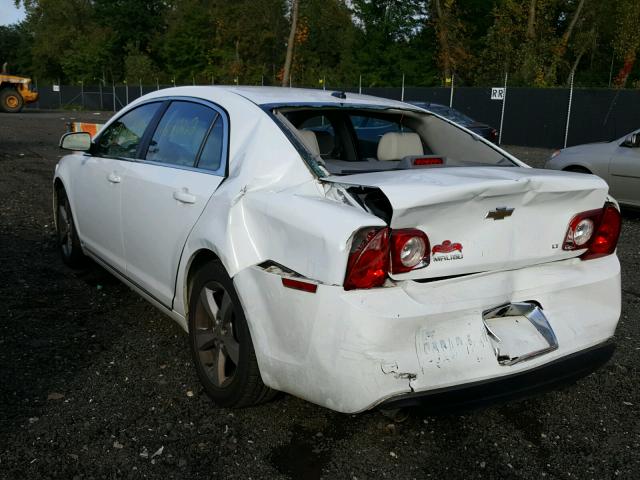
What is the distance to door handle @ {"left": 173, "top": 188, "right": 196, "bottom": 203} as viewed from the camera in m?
3.26

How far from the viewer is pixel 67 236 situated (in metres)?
5.48

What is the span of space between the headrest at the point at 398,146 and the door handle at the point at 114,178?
1.63m

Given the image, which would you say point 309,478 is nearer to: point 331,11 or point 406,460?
point 406,460

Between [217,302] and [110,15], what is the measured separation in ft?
261

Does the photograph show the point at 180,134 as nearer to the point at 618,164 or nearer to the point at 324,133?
the point at 324,133

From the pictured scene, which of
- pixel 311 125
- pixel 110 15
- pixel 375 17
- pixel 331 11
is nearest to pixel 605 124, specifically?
pixel 311 125

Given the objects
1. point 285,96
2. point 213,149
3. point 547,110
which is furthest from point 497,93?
point 213,149

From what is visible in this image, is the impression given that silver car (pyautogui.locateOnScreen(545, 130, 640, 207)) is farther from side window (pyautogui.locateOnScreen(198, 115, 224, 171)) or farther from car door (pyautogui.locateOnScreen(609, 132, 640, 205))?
side window (pyautogui.locateOnScreen(198, 115, 224, 171))

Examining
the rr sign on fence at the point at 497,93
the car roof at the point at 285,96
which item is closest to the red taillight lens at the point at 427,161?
the car roof at the point at 285,96

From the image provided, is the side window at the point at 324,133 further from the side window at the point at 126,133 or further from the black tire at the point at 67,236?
the black tire at the point at 67,236

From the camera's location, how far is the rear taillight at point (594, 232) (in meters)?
2.97

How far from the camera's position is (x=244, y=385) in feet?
9.62

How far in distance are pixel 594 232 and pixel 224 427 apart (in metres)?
1.94

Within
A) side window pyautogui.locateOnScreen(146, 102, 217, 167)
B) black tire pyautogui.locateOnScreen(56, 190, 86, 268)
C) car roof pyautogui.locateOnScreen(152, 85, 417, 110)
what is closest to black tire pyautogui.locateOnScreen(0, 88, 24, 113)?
black tire pyautogui.locateOnScreen(56, 190, 86, 268)
